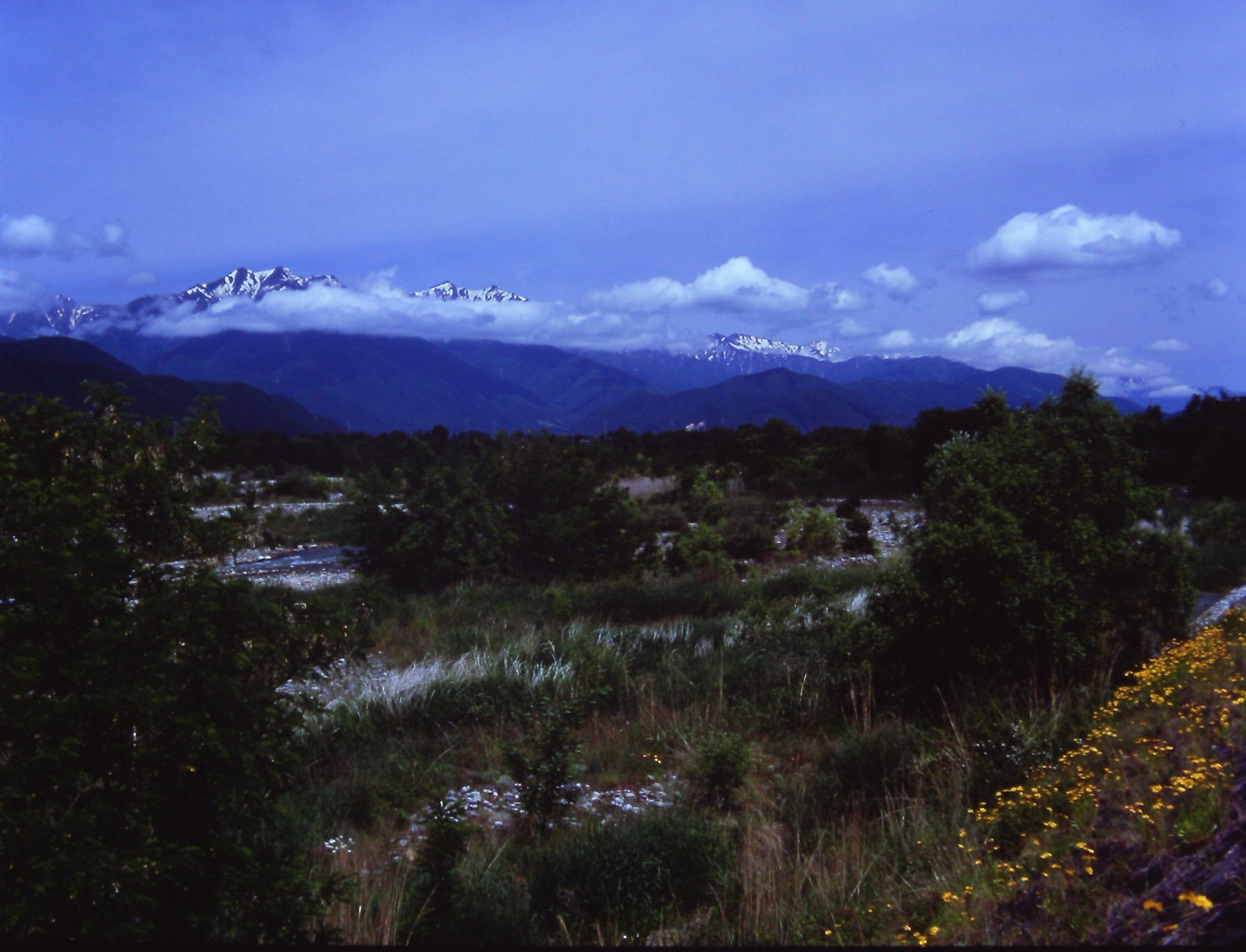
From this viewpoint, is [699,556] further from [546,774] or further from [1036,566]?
[546,774]

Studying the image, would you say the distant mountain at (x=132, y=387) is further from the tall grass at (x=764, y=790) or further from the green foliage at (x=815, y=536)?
the green foliage at (x=815, y=536)

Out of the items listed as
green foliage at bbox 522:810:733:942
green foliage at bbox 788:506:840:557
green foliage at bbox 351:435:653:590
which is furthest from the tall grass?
green foliage at bbox 788:506:840:557

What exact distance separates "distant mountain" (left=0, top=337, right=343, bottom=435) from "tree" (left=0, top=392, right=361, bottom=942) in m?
1.16

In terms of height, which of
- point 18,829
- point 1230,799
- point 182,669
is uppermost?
point 182,669

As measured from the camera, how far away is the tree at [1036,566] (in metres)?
7.62

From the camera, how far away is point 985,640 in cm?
770

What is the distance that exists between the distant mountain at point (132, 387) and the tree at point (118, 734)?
116 cm

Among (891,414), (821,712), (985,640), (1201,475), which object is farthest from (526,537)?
(891,414)

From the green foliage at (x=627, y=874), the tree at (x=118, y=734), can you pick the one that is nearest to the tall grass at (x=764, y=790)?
the green foliage at (x=627, y=874)

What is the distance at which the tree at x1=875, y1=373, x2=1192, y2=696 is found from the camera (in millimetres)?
7617

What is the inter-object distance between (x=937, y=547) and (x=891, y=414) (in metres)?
167

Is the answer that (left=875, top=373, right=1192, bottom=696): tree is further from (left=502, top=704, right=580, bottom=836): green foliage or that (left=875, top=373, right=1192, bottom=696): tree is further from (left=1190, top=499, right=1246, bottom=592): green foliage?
(left=1190, top=499, right=1246, bottom=592): green foliage

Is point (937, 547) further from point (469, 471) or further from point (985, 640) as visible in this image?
point (469, 471)

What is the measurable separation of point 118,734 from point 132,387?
109 feet
